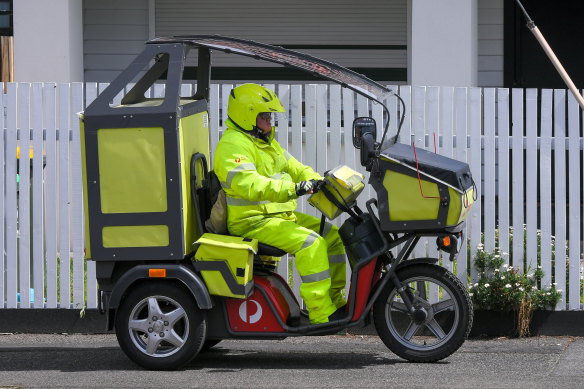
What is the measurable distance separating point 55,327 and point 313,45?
20.6 ft

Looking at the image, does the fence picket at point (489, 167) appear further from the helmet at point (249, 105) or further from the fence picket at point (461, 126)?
the helmet at point (249, 105)

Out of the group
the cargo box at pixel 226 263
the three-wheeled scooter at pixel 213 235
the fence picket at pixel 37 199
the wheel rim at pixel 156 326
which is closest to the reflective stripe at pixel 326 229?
the three-wheeled scooter at pixel 213 235

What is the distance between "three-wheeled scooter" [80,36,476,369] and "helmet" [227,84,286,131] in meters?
0.32

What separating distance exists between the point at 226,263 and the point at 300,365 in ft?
2.81

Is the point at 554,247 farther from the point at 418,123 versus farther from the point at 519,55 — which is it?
the point at 519,55

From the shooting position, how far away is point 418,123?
830 centimetres

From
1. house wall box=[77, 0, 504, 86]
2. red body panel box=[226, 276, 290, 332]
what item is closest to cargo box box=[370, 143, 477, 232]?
red body panel box=[226, 276, 290, 332]

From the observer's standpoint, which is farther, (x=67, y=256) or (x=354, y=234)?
(x=67, y=256)

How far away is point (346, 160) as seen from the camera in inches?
329

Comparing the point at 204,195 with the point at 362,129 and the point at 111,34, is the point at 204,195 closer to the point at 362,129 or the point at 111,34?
the point at 362,129

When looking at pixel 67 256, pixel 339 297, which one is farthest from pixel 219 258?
pixel 67 256

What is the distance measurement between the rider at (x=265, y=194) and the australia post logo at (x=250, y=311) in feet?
1.00

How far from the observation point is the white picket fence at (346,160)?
8.28 m

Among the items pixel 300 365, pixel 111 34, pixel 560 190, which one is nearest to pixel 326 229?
pixel 300 365
